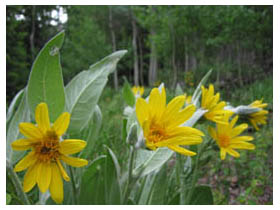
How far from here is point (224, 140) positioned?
0.40 metres

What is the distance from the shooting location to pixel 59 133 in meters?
0.21

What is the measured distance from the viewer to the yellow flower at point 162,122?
220 mm

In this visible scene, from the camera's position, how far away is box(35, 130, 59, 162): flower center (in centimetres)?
22

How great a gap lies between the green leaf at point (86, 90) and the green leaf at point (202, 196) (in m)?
0.24

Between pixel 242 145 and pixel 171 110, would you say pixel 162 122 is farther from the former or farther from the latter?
pixel 242 145

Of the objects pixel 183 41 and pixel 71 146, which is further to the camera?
pixel 183 41

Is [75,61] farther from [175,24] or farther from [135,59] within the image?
[135,59]

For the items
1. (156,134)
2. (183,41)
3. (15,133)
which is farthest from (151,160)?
(183,41)

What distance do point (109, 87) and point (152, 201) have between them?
1.90 meters

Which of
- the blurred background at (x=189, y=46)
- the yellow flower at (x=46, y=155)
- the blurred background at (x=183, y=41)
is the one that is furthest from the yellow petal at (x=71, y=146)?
the blurred background at (x=183, y=41)

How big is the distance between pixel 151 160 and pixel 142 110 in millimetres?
92
